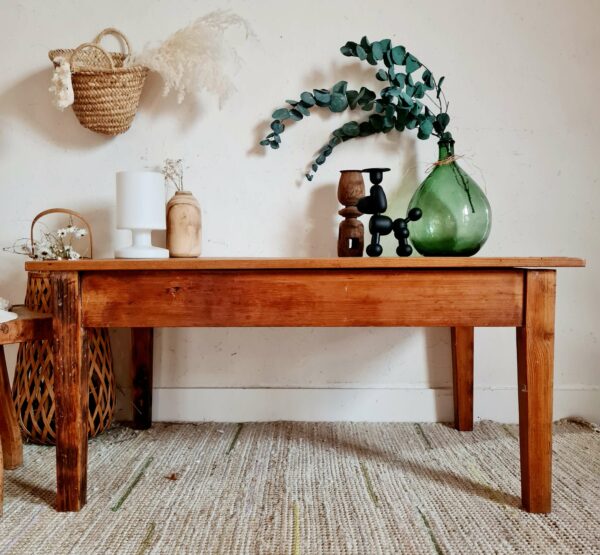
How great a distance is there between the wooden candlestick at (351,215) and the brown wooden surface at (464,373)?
44 cm

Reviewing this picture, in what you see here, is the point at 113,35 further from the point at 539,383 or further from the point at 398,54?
the point at 539,383

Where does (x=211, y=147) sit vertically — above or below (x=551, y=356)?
above

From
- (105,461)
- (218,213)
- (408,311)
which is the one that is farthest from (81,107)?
(408,311)

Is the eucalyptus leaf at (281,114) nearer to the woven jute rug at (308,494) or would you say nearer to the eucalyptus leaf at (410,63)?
the eucalyptus leaf at (410,63)

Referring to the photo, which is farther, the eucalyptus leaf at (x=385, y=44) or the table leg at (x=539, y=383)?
the eucalyptus leaf at (x=385, y=44)

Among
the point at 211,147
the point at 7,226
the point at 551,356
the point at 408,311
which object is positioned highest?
the point at 211,147

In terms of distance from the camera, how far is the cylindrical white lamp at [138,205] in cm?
143

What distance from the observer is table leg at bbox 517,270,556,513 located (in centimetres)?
120

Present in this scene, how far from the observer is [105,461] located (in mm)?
1485

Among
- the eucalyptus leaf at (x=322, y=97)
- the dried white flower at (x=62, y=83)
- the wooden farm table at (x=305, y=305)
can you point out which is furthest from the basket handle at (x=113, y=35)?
the wooden farm table at (x=305, y=305)

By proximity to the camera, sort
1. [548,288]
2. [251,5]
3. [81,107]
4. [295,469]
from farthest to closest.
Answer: [251,5], [81,107], [295,469], [548,288]

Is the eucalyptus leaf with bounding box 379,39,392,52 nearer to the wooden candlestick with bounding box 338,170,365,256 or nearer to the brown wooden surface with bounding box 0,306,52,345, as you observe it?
the wooden candlestick with bounding box 338,170,365,256

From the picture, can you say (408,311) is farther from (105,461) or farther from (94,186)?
(94,186)

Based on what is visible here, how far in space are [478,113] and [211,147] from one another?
35.4 inches
